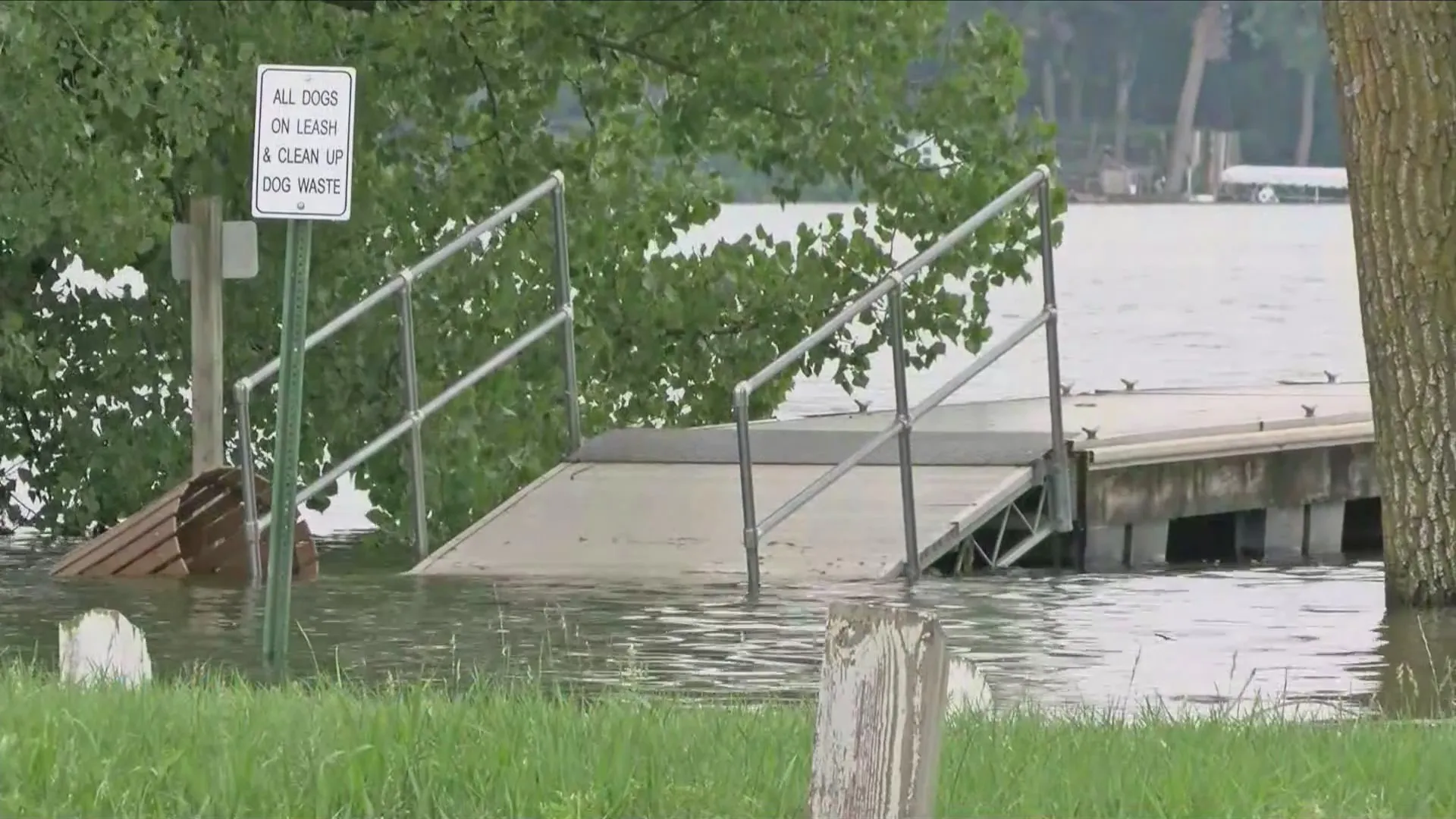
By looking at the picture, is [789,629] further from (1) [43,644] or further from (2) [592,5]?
(2) [592,5]

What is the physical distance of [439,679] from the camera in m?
9.04

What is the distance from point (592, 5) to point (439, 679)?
8370 millimetres

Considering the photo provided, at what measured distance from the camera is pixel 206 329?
49.5 ft

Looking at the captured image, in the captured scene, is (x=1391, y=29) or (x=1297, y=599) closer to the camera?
(x=1391, y=29)

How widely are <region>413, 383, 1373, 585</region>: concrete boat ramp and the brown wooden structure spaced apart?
858 millimetres

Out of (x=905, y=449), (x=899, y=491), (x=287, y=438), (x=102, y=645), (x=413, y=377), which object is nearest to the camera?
(x=102, y=645)

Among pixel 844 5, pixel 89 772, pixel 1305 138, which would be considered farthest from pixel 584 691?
pixel 1305 138

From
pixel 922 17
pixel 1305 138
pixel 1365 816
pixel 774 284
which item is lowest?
pixel 1365 816

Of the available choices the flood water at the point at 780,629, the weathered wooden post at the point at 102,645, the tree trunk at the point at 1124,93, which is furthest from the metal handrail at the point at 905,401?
the tree trunk at the point at 1124,93

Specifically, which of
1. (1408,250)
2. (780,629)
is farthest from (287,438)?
(1408,250)

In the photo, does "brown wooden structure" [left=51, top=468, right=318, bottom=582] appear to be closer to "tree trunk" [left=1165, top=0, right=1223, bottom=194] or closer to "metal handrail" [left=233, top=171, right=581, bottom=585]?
"metal handrail" [left=233, top=171, right=581, bottom=585]

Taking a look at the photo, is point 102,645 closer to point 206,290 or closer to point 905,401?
point 905,401

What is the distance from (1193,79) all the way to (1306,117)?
3465 millimetres

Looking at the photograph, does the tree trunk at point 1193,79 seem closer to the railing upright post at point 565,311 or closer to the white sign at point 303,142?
the railing upright post at point 565,311
